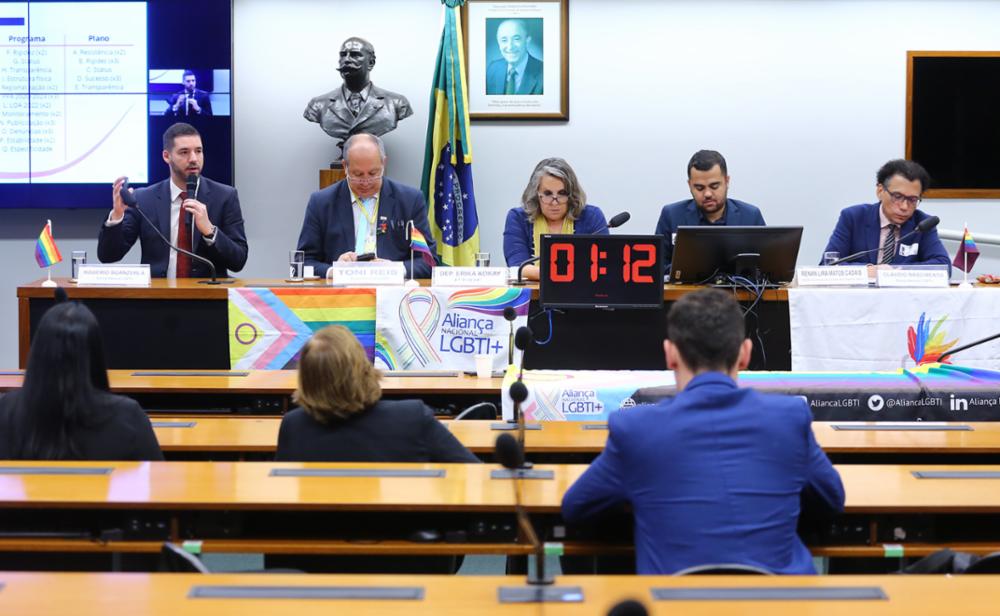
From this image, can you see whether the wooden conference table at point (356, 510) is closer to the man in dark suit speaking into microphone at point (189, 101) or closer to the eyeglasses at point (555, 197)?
the eyeglasses at point (555, 197)

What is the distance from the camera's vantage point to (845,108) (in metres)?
6.94

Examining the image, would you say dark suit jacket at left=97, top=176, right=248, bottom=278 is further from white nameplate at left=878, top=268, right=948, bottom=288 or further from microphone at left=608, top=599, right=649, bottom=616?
microphone at left=608, top=599, right=649, bottom=616

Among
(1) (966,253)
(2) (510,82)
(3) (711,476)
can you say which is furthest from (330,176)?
(3) (711,476)

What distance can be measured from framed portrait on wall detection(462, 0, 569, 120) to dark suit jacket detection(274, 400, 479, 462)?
14.0ft

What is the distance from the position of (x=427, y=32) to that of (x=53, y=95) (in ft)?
7.18

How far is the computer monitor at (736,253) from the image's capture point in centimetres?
471

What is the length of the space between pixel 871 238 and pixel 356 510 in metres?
3.96

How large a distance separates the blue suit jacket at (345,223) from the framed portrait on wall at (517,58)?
1.35m

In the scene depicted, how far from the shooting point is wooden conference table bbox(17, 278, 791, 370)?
4719 mm

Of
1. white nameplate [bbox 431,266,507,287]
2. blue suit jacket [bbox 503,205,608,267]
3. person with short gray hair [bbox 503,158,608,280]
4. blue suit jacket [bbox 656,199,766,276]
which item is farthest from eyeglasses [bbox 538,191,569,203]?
white nameplate [bbox 431,266,507,287]

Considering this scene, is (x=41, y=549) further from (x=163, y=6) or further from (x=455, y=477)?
(x=163, y=6)

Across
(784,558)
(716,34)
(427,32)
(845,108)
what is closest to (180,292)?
(427,32)

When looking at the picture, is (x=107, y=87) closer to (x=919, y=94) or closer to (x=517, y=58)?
(x=517, y=58)

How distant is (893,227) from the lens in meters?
5.57
